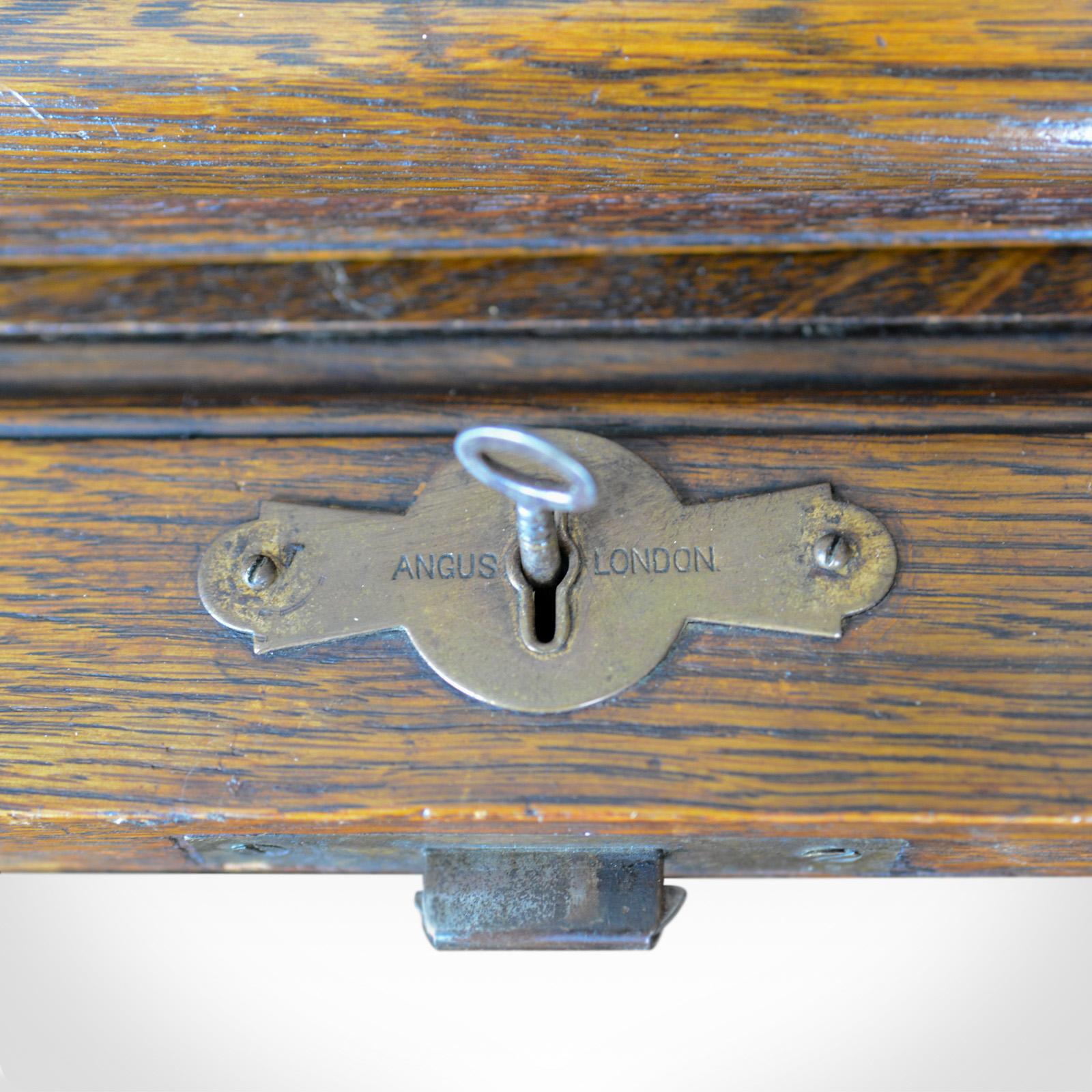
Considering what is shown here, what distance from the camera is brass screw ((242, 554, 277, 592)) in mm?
625

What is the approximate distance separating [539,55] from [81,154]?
278mm

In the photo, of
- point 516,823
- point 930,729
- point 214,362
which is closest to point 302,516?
point 214,362

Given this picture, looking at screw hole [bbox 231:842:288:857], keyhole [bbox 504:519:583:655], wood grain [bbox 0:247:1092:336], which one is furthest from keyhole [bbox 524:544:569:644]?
screw hole [bbox 231:842:288:857]

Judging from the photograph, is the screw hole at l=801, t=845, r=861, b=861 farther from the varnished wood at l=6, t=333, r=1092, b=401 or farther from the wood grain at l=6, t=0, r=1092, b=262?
the wood grain at l=6, t=0, r=1092, b=262

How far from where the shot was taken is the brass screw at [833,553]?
24.0 inches

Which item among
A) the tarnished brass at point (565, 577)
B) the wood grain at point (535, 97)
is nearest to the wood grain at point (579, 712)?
the tarnished brass at point (565, 577)

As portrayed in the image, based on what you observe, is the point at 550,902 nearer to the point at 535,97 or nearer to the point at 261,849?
the point at 261,849

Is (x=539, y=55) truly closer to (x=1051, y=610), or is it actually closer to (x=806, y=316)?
(x=806, y=316)

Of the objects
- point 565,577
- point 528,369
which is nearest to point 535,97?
point 528,369

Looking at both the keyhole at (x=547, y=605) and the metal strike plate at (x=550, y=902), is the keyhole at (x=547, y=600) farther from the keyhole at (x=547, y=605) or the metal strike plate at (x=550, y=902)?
the metal strike plate at (x=550, y=902)

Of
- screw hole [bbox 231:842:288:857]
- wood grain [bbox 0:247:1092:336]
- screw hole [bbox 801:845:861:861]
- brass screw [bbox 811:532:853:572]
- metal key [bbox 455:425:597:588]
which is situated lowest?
screw hole [bbox 231:842:288:857]

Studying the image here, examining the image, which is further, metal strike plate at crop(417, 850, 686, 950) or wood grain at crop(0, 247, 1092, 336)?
metal strike plate at crop(417, 850, 686, 950)

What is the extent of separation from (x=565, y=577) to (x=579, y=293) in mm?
156

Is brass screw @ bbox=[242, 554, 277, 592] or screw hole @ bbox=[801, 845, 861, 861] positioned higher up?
brass screw @ bbox=[242, 554, 277, 592]
